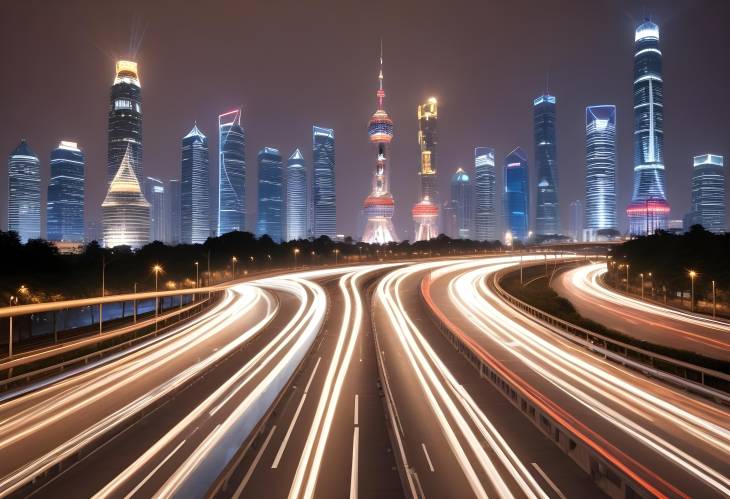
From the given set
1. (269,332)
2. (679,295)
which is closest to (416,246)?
(679,295)

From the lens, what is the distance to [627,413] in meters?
17.5

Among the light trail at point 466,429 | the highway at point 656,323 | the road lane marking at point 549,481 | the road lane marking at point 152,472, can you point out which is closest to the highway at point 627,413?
the road lane marking at point 549,481

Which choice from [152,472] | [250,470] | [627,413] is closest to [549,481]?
[627,413]

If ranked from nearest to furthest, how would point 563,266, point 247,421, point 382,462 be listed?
point 382,462, point 247,421, point 563,266

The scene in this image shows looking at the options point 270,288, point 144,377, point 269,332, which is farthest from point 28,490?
point 270,288

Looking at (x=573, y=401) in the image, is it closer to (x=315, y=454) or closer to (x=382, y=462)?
(x=382, y=462)

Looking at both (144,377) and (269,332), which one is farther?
(269,332)

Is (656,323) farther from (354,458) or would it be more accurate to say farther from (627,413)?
(354,458)

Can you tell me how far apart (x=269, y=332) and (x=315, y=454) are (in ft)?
71.9

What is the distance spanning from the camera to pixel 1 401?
19188mm

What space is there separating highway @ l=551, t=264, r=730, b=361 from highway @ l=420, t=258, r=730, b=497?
1365cm

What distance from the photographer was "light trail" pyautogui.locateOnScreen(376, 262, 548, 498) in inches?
505

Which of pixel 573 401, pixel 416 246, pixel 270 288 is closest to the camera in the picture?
pixel 573 401

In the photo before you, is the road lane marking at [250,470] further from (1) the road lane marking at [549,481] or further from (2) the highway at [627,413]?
(2) the highway at [627,413]
